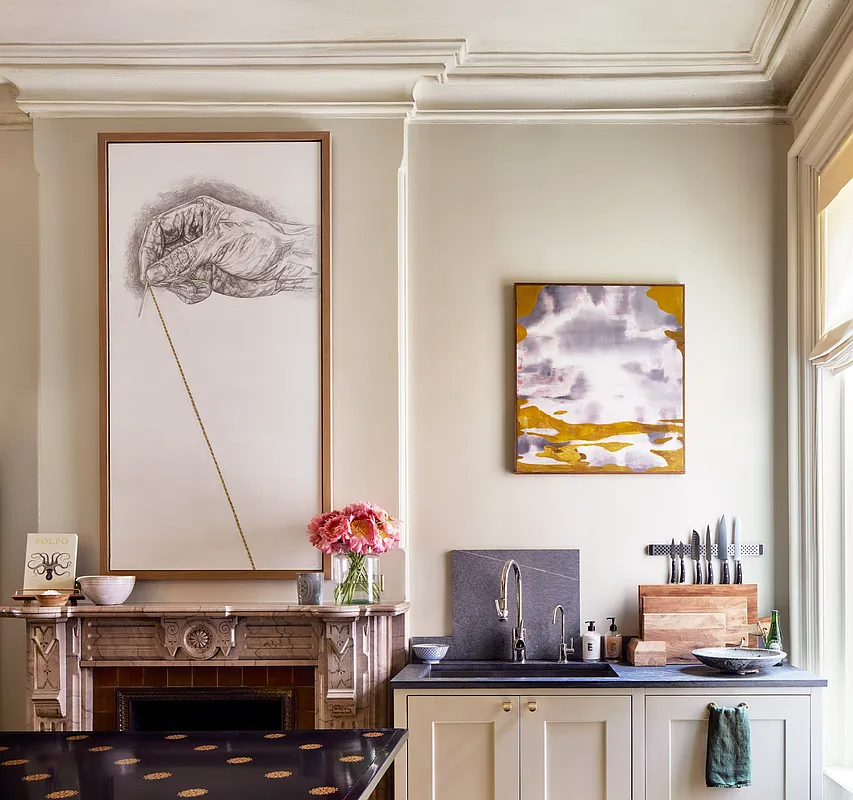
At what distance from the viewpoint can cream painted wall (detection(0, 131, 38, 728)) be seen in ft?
12.4

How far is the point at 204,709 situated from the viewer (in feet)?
11.7

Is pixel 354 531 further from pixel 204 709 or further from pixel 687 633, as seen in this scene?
pixel 687 633

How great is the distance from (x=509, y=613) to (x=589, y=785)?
0.73 metres

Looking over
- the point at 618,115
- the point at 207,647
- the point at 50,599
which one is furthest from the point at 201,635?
the point at 618,115

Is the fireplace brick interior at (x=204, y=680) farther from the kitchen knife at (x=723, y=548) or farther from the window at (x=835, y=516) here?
the window at (x=835, y=516)

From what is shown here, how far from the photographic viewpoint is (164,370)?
12.0ft

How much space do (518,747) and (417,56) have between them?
8.39 ft

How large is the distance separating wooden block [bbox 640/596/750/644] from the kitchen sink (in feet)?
1.00

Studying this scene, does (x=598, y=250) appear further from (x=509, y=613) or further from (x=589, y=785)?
(x=589, y=785)

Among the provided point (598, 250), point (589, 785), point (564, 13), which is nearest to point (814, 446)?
point (598, 250)

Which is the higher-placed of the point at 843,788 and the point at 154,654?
the point at 154,654

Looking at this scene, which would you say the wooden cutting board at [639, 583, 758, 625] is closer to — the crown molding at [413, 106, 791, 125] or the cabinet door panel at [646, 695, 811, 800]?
the cabinet door panel at [646, 695, 811, 800]

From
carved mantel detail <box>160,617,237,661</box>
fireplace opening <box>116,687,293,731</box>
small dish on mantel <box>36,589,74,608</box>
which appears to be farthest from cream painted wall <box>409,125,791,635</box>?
small dish on mantel <box>36,589,74,608</box>

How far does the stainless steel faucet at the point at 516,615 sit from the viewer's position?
3.61 meters
